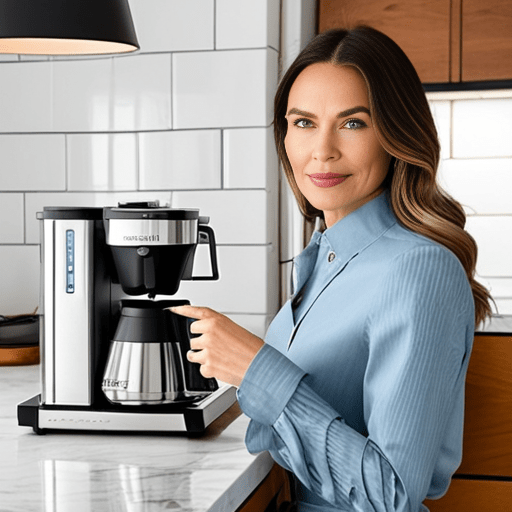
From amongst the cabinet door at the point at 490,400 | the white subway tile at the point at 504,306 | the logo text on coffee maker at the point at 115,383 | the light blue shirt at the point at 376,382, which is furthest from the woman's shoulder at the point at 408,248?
the white subway tile at the point at 504,306

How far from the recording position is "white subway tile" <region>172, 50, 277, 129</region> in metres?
1.91

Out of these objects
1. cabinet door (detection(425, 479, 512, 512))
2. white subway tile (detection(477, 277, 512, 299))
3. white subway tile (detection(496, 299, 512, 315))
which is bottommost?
cabinet door (detection(425, 479, 512, 512))

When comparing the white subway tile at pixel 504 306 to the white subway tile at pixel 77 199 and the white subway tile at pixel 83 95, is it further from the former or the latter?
the white subway tile at pixel 83 95

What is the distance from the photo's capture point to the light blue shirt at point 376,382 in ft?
2.79

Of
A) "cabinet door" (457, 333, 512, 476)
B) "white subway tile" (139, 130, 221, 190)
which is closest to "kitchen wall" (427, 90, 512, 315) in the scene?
"cabinet door" (457, 333, 512, 476)

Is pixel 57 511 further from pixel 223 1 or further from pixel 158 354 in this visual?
pixel 223 1

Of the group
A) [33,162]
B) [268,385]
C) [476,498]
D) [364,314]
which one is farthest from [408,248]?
[33,162]

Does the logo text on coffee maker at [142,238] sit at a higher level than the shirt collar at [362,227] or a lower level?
lower

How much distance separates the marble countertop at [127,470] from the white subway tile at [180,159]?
776 millimetres

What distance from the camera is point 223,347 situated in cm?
99

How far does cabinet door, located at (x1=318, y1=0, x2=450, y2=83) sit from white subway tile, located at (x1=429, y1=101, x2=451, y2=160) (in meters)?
0.30

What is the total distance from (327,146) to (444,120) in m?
1.50

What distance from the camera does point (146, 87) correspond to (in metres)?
1.97

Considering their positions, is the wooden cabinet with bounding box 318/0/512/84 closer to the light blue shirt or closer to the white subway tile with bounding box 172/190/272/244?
the white subway tile with bounding box 172/190/272/244
